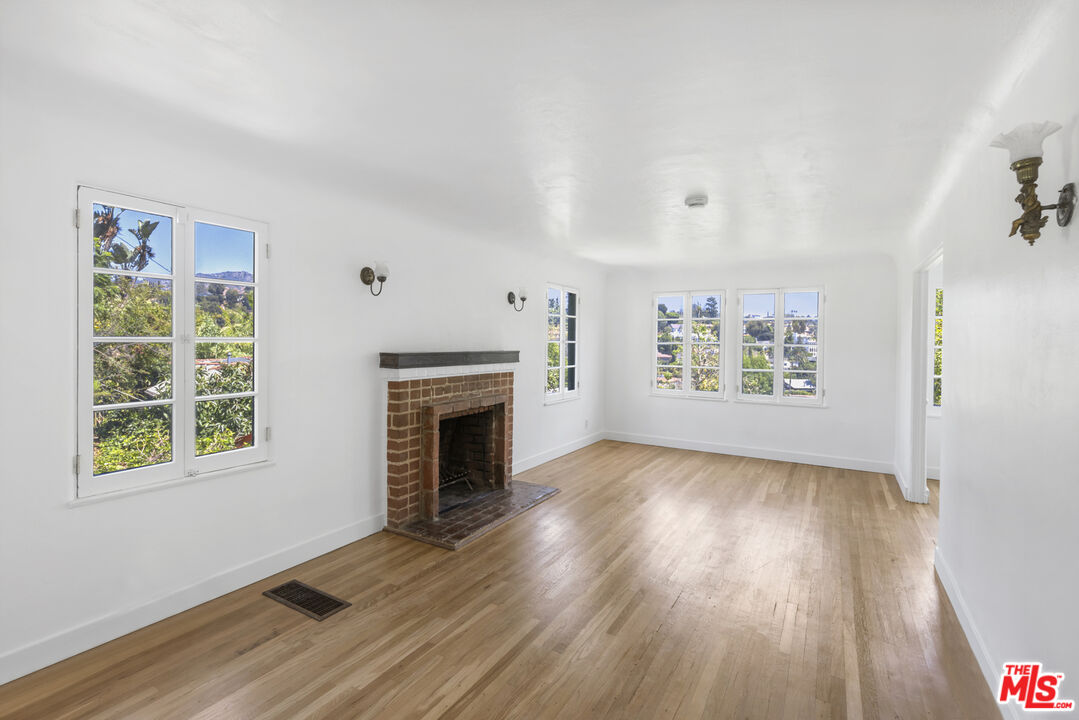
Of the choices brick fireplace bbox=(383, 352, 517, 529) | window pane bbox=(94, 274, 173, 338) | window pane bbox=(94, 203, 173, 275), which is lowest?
brick fireplace bbox=(383, 352, 517, 529)

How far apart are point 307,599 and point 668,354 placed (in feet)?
18.3

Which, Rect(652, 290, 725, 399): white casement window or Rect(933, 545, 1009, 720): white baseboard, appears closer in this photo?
Rect(933, 545, 1009, 720): white baseboard

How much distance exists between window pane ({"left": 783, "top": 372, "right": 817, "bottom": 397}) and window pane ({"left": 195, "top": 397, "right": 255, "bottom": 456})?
5927 millimetres

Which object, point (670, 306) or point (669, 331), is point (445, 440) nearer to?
point (669, 331)

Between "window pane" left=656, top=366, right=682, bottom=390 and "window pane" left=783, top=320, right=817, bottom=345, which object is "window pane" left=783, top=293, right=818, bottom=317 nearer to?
"window pane" left=783, top=320, right=817, bottom=345

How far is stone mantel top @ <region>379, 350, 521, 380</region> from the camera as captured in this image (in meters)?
4.04

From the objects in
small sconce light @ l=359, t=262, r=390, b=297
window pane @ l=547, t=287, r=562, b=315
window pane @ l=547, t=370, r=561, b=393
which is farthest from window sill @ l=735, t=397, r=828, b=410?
small sconce light @ l=359, t=262, r=390, b=297

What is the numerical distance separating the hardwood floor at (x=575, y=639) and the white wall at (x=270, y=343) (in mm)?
221

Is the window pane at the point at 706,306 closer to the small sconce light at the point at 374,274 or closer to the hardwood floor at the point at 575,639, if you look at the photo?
the hardwood floor at the point at 575,639

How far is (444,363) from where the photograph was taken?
4441 millimetres

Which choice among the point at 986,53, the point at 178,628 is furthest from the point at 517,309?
the point at 986,53

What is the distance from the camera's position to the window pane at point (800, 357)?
645 centimetres

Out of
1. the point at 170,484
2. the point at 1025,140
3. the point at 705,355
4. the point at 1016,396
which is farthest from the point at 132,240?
the point at 705,355

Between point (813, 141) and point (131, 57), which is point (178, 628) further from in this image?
point (813, 141)
